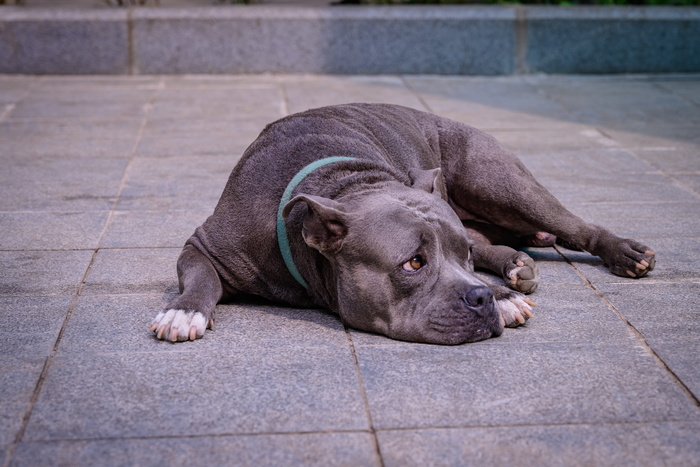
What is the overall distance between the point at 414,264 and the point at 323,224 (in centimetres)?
45

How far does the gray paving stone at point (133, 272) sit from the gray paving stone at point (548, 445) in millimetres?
1972

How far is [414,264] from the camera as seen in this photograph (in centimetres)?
404

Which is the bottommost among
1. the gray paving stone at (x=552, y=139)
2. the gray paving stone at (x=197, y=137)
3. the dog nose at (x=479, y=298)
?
the gray paving stone at (x=197, y=137)

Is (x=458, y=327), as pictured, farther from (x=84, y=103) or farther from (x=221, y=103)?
(x=84, y=103)

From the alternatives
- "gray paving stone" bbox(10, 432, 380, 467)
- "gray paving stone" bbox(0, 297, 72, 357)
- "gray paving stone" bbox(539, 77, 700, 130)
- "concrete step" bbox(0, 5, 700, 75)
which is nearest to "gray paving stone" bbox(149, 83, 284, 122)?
"concrete step" bbox(0, 5, 700, 75)

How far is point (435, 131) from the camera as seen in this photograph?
5777 millimetres

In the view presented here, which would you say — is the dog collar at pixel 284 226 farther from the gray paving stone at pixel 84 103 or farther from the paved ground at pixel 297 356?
the gray paving stone at pixel 84 103

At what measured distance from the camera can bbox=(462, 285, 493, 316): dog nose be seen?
157 inches

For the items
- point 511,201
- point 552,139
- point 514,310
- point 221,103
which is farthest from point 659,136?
point 514,310

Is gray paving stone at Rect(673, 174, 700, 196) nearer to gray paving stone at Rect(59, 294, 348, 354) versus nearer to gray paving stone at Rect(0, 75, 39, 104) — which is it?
gray paving stone at Rect(59, 294, 348, 354)

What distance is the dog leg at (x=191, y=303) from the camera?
13.6ft

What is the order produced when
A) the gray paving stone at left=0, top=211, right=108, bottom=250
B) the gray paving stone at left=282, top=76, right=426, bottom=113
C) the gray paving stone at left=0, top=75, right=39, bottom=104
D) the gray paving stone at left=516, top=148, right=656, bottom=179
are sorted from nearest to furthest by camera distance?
the gray paving stone at left=0, top=211, right=108, bottom=250
the gray paving stone at left=516, top=148, right=656, bottom=179
the gray paving stone at left=282, top=76, right=426, bottom=113
the gray paving stone at left=0, top=75, right=39, bottom=104

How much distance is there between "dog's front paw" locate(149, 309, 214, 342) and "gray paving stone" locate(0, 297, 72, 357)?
48 cm

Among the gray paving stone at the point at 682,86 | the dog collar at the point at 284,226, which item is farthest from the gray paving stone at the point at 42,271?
the gray paving stone at the point at 682,86
